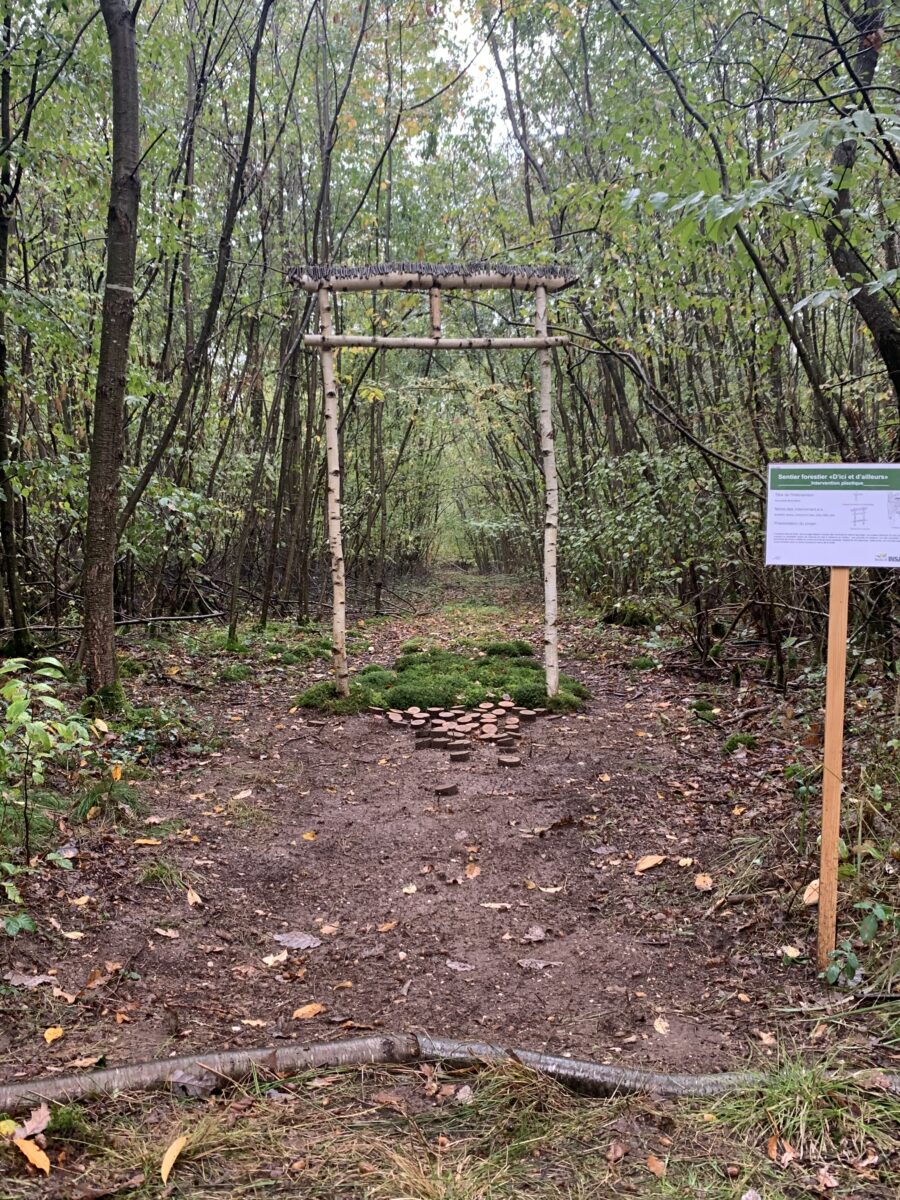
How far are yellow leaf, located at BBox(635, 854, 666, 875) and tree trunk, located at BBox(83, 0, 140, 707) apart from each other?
3505mm

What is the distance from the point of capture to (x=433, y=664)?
7613 mm

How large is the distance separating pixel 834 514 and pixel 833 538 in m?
0.08

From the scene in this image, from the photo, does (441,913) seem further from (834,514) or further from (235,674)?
(235,674)

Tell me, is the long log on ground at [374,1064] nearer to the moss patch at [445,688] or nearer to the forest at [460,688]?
the forest at [460,688]

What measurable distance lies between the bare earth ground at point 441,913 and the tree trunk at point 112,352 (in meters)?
1.05

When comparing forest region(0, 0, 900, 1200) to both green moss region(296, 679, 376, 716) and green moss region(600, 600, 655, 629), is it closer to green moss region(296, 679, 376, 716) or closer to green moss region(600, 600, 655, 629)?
Result: green moss region(296, 679, 376, 716)

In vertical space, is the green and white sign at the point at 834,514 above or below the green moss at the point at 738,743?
above

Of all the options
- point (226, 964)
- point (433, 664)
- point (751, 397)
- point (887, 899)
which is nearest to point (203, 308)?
point (433, 664)

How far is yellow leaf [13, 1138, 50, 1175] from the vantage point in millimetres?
1741

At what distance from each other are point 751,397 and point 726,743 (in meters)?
2.72

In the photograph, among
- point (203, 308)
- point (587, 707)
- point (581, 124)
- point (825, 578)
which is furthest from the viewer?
point (203, 308)

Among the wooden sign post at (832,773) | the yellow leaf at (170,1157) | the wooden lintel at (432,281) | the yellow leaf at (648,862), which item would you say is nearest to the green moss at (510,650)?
the wooden lintel at (432,281)

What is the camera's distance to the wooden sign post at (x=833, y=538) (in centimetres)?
255

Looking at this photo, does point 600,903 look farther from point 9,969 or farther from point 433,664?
point 433,664
